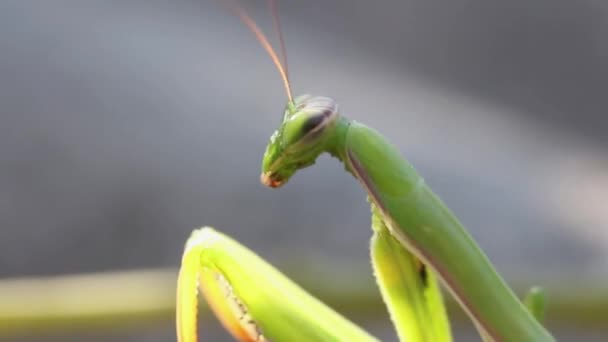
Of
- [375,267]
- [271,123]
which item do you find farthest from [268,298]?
[271,123]

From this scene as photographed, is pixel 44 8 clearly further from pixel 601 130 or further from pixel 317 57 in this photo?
pixel 601 130

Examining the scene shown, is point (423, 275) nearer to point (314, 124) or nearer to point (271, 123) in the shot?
point (314, 124)

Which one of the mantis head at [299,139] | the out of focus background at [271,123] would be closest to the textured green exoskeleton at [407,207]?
the mantis head at [299,139]

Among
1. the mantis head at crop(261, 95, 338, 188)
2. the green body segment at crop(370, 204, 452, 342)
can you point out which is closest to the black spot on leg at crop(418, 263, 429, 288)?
the green body segment at crop(370, 204, 452, 342)

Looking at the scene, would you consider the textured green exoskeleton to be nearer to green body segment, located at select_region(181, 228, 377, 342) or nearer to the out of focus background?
green body segment, located at select_region(181, 228, 377, 342)

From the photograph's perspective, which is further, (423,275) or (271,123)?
(271,123)

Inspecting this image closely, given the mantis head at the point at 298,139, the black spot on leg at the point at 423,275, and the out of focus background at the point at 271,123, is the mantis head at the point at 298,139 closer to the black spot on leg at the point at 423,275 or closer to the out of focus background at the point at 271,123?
the black spot on leg at the point at 423,275

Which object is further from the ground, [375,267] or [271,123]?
[271,123]

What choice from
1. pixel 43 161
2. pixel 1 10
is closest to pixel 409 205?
pixel 43 161
